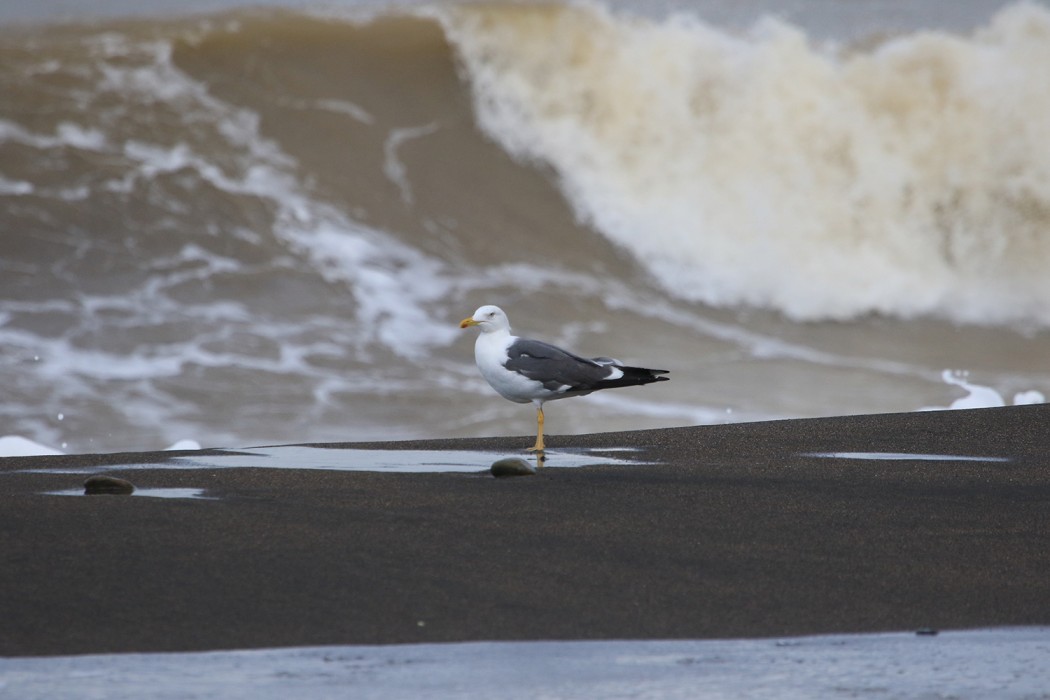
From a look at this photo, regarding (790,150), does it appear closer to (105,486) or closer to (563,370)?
(563,370)

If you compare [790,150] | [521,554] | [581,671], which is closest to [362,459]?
[521,554]

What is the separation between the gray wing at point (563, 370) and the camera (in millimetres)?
5664

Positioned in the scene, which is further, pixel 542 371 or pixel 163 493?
pixel 542 371

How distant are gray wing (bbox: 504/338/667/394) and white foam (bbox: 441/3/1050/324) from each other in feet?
22.9

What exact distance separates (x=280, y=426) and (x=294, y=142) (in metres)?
4.58

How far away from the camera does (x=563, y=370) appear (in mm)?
5660

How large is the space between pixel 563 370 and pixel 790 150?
8.91 meters

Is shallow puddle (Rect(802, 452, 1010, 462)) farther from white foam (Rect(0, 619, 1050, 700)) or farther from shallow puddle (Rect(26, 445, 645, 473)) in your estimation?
white foam (Rect(0, 619, 1050, 700))

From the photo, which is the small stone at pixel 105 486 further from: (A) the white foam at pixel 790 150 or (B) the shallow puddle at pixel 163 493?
(A) the white foam at pixel 790 150

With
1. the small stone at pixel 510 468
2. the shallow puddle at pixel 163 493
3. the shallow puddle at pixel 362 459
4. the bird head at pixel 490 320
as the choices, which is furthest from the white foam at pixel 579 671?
the bird head at pixel 490 320

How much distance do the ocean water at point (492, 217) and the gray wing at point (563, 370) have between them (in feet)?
13.7

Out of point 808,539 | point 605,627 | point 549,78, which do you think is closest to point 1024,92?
point 549,78

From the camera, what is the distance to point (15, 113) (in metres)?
13.3

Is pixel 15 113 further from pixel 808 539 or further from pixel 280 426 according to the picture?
pixel 808 539
